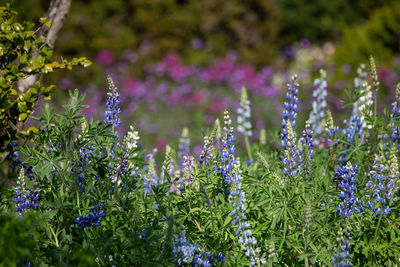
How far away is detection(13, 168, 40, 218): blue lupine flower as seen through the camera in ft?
9.41

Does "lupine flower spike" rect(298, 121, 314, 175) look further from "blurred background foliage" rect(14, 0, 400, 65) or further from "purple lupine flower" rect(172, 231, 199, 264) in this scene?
"blurred background foliage" rect(14, 0, 400, 65)

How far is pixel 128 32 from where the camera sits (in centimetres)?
1151

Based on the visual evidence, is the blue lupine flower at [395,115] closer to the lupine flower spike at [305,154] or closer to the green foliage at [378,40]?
the lupine flower spike at [305,154]

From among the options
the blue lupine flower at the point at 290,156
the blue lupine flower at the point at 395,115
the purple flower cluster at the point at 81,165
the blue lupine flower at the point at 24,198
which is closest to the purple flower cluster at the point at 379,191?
the blue lupine flower at the point at 395,115

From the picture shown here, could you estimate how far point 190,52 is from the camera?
1173cm

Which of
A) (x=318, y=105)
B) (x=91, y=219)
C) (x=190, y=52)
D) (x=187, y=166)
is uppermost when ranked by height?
(x=190, y=52)

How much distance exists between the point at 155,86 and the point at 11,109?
24.6 feet

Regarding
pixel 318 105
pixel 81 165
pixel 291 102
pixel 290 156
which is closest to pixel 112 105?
pixel 81 165

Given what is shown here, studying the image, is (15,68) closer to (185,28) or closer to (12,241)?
(12,241)

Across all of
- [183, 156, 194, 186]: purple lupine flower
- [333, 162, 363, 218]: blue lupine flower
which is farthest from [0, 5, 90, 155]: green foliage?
[333, 162, 363, 218]: blue lupine flower

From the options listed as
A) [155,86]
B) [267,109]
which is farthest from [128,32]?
[267,109]

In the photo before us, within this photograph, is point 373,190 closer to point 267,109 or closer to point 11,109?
point 11,109

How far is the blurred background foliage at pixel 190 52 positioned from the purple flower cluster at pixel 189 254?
251 inches

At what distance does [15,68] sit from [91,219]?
1.18m
